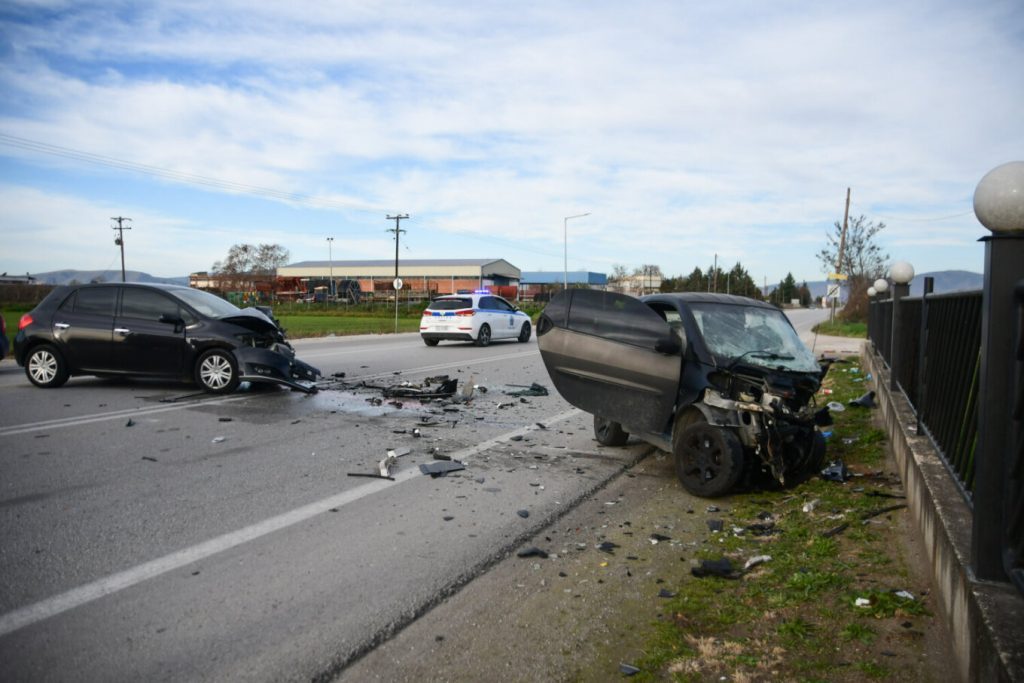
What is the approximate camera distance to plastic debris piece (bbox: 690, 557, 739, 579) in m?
4.06

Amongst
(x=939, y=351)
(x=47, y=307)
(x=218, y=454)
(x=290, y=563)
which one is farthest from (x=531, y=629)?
(x=47, y=307)

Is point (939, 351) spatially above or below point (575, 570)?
above

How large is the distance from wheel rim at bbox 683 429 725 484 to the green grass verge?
0.81 ft

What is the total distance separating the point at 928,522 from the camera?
155 inches

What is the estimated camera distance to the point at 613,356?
624 cm

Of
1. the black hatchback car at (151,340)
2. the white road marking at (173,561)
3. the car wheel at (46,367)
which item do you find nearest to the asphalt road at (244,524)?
the white road marking at (173,561)

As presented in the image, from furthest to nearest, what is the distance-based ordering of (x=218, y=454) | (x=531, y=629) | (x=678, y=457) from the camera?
(x=218, y=454) < (x=678, y=457) < (x=531, y=629)

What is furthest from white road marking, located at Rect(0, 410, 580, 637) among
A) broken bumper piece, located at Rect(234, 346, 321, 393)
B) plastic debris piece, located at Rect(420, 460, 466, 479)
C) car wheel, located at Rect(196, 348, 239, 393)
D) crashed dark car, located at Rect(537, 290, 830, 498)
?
car wheel, located at Rect(196, 348, 239, 393)

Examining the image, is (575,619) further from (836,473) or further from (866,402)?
(866,402)

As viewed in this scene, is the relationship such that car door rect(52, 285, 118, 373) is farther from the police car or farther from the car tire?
the car tire

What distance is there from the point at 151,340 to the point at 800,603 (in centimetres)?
989

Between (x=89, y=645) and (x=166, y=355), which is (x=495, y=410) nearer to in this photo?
(x=166, y=355)

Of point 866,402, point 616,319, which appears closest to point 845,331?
point 866,402

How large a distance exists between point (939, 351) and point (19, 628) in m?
5.87
